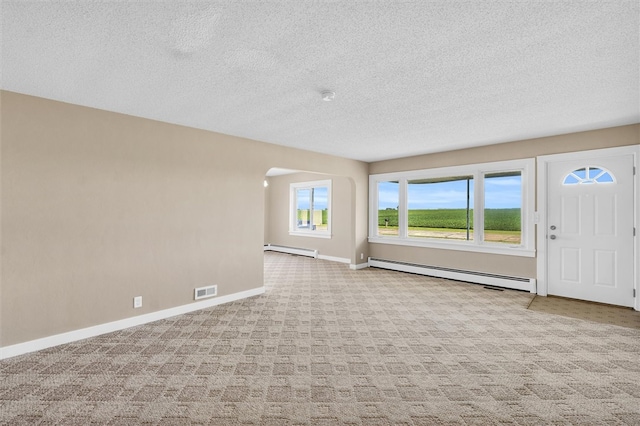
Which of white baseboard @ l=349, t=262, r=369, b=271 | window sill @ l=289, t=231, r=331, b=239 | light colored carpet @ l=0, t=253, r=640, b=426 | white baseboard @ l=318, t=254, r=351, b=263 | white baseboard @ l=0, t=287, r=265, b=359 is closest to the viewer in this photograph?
light colored carpet @ l=0, t=253, r=640, b=426

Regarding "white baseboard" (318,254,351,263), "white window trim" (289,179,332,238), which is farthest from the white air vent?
"white window trim" (289,179,332,238)

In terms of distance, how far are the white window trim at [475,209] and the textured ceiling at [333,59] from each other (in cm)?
136

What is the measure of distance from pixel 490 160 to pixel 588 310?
2.67 meters

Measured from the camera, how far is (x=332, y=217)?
334 inches

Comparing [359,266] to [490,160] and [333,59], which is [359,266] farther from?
[333,59]

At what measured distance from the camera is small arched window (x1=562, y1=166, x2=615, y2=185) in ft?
14.4

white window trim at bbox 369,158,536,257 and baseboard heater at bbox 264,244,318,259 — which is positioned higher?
white window trim at bbox 369,158,536,257

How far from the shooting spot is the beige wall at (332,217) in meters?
8.09

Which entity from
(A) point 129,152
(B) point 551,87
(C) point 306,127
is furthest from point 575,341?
(A) point 129,152

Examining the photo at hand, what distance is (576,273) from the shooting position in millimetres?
4641

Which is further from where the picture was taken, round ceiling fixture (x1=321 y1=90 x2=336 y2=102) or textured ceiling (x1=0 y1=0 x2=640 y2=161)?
round ceiling fixture (x1=321 y1=90 x2=336 y2=102)

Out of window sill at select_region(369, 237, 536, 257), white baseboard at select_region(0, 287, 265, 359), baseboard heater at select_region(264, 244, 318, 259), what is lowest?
white baseboard at select_region(0, 287, 265, 359)

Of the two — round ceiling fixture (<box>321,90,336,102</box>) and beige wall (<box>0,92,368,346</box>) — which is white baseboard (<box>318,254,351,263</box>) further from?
round ceiling fixture (<box>321,90,336,102</box>)

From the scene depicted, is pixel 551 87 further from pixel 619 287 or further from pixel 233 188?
pixel 233 188
